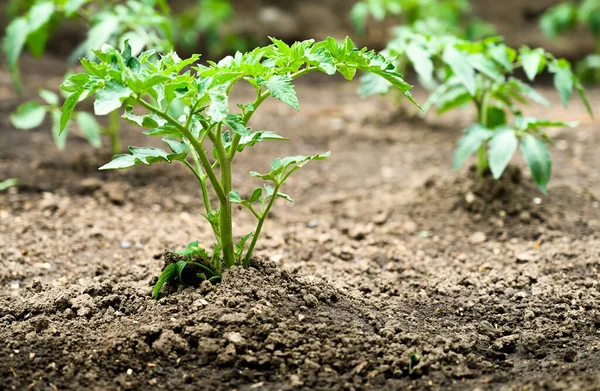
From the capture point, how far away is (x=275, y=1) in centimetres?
620

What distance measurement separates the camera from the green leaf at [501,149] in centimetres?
237

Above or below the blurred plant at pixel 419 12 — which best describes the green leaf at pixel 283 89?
below

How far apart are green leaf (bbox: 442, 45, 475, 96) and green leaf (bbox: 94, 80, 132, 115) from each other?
1.40 metres

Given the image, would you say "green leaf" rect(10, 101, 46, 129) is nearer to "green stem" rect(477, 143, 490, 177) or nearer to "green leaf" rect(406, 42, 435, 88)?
"green leaf" rect(406, 42, 435, 88)

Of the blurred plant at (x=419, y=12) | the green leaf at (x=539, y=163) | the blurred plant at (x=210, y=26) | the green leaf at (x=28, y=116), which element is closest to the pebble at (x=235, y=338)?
the green leaf at (x=539, y=163)

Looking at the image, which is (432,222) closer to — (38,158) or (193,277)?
(193,277)

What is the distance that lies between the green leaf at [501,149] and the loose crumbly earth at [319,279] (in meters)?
0.30

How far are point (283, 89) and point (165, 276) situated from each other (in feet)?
2.04

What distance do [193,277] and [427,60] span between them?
1.27 meters

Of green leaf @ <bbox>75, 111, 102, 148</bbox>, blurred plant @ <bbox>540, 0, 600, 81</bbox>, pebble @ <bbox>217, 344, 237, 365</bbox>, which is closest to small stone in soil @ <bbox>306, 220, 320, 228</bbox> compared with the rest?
green leaf @ <bbox>75, 111, 102, 148</bbox>

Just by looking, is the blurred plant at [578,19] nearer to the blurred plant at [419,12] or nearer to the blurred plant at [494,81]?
the blurred plant at [419,12]

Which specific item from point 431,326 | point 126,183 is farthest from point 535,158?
point 126,183

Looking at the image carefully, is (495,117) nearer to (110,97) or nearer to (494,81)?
(494,81)

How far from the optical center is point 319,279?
1981 millimetres
